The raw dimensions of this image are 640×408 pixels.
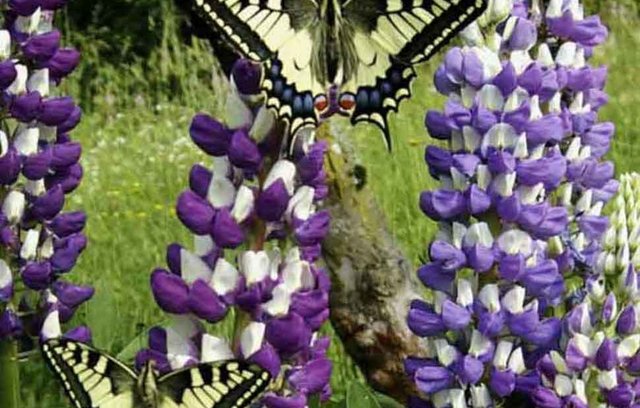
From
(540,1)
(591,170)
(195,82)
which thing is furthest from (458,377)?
(195,82)

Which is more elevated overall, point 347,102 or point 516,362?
point 347,102

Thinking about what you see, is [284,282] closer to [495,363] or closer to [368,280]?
[495,363]

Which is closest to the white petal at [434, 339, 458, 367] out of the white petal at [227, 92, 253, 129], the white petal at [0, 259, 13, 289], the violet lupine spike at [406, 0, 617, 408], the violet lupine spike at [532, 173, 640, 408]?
the violet lupine spike at [406, 0, 617, 408]

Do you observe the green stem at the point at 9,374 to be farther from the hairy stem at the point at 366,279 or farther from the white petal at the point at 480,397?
the white petal at the point at 480,397

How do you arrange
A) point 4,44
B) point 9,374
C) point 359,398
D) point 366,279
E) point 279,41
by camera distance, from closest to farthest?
point 279,41 → point 359,398 → point 4,44 → point 9,374 → point 366,279

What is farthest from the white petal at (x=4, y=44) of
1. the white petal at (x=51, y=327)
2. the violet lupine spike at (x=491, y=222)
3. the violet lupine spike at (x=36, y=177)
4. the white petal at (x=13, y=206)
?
the violet lupine spike at (x=491, y=222)

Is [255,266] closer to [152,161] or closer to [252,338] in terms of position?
[252,338]

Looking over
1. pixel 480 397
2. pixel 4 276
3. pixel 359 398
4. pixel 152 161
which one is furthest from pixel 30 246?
pixel 152 161
